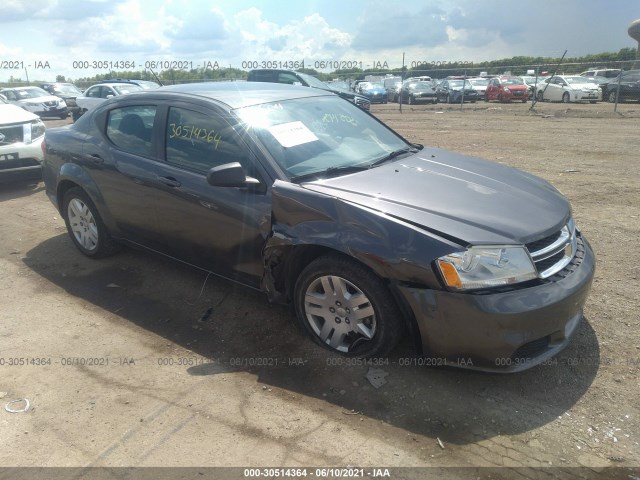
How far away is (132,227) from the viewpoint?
14.8 feet

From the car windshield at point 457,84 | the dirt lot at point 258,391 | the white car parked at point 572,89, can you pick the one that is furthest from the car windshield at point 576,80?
the dirt lot at point 258,391

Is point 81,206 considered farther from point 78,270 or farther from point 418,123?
point 418,123

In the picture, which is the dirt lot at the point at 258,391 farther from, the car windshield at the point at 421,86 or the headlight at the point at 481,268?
the car windshield at the point at 421,86

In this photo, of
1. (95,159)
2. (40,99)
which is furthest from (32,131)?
(40,99)

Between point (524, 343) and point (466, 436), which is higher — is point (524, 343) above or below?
above

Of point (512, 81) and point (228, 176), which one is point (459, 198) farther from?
point (512, 81)

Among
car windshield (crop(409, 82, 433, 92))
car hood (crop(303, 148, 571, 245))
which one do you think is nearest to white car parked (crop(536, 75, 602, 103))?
car windshield (crop(409, 82, 433, 92))

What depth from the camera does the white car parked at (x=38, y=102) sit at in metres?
20.4

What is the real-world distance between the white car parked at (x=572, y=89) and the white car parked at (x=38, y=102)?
71.2ft

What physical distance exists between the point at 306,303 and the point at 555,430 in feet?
5.37

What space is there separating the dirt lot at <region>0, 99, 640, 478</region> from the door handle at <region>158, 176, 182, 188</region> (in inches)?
39.8

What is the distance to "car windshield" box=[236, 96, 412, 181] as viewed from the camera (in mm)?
3553

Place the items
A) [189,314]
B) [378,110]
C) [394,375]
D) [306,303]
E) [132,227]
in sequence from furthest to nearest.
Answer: [378,110], [132,227], [189,314], [306,303], [394,375]

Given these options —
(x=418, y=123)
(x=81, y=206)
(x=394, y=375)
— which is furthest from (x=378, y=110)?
(x=394, y=375)
